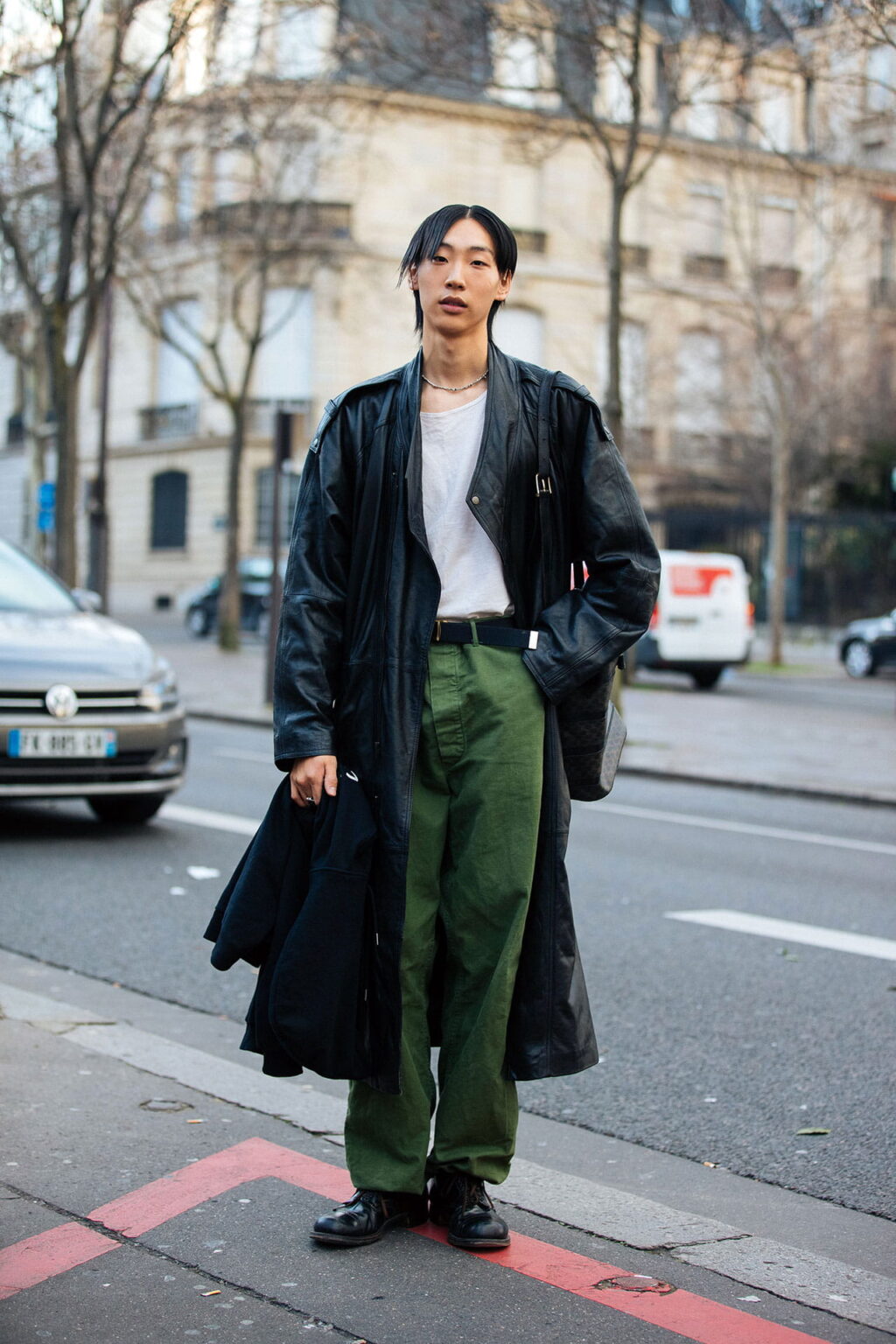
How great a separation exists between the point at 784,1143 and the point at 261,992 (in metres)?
1.63

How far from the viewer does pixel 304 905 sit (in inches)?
124

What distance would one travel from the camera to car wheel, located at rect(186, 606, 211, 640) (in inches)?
1345

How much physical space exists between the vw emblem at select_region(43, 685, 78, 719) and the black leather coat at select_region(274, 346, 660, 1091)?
16.7 feet

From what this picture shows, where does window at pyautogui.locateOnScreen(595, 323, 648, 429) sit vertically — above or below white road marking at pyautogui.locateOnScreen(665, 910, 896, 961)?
above

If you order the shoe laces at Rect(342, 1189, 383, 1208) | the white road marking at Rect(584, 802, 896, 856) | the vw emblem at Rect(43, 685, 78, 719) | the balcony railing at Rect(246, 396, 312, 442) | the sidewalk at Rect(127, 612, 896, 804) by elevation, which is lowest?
the white road marking at Rect(584, 802, 896, 856)

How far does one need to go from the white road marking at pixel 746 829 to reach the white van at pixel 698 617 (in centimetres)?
1130

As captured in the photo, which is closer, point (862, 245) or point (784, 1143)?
point (784, 1143)

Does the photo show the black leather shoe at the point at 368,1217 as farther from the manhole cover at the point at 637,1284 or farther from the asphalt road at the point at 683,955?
the asphalt road at the point at 683,955

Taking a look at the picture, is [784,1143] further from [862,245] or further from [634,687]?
[862,245]

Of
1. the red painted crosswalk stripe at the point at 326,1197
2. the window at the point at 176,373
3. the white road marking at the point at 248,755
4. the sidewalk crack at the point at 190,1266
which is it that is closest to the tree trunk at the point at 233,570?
the white road marking at the point at 248,755

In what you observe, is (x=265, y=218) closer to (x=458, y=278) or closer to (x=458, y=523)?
(x=458, y=278)

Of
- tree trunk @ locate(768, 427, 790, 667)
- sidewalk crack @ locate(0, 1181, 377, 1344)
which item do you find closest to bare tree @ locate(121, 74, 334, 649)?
tree trunk @ locate(768, 427, 790, 667)

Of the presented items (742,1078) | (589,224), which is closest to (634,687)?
(742,1078)

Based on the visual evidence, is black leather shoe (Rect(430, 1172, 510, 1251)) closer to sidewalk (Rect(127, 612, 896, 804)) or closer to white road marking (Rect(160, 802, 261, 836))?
white road marking (Rect(160, 802, 261, 836))
